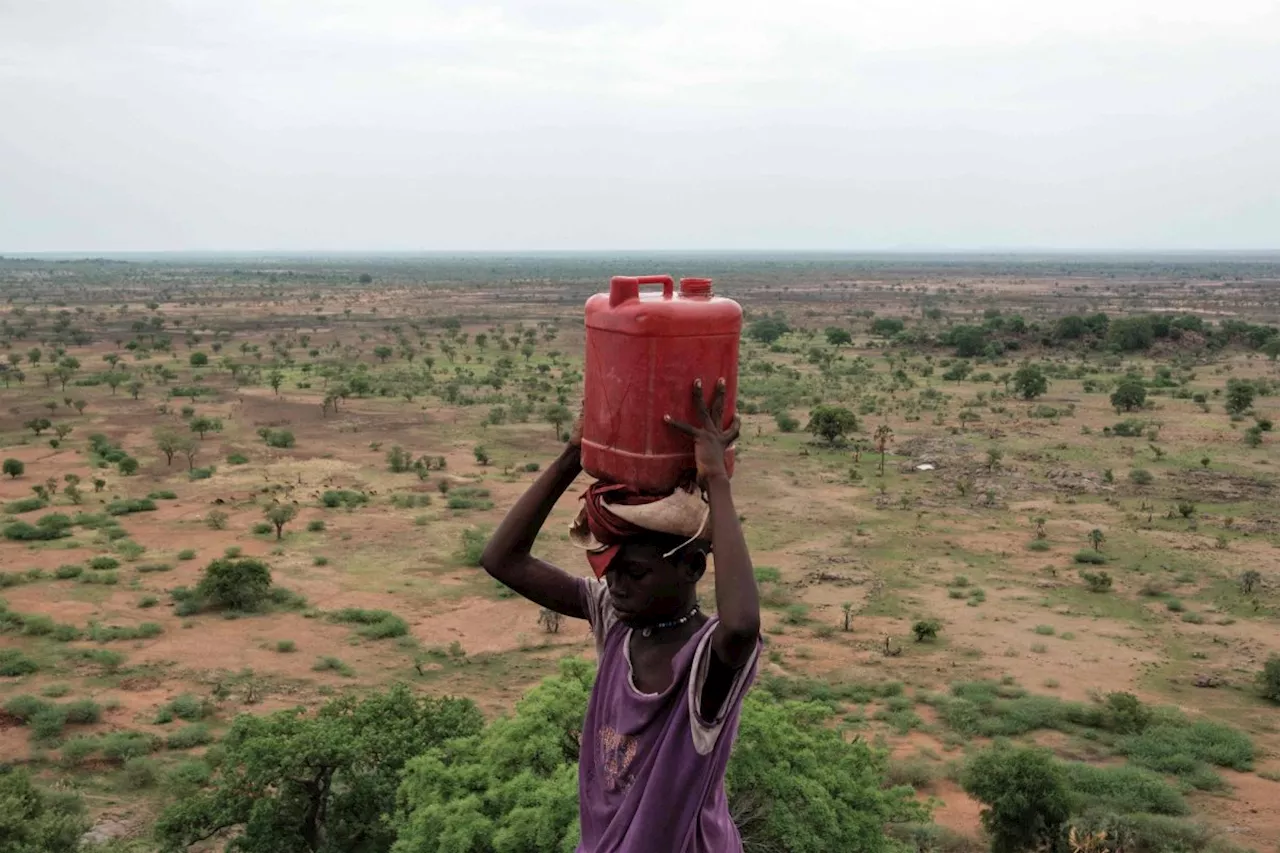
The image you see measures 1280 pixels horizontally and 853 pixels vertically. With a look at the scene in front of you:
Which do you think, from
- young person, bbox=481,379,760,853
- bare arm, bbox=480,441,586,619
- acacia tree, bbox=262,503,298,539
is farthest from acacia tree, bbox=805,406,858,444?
young person, bbox=481,379,760,853

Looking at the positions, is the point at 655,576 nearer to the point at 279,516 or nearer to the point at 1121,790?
the point at 1121,790

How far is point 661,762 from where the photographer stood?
96.6 inches

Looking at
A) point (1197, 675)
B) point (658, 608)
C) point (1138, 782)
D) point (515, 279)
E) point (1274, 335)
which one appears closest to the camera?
point (658, 608)

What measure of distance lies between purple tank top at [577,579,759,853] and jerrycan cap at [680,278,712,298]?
94 centimetres

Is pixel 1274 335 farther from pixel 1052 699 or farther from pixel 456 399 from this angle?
pixel 1052 699

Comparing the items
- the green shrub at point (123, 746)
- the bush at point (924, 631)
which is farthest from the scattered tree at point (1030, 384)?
the green shrub at point (123, 746)

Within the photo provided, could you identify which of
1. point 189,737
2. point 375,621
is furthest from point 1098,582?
point 189,737

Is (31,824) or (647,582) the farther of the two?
(31,824)

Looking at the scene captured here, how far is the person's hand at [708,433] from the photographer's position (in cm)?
234

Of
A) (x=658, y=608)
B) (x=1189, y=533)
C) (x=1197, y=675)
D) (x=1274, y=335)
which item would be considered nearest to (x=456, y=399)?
(x=1189, y=533)

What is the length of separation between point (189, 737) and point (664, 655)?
11.7 m

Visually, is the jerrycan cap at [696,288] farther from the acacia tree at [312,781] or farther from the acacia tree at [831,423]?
the acacia tree at [831,423]

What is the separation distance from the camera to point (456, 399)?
4025 centimetres

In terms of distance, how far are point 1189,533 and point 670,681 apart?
23967mm
